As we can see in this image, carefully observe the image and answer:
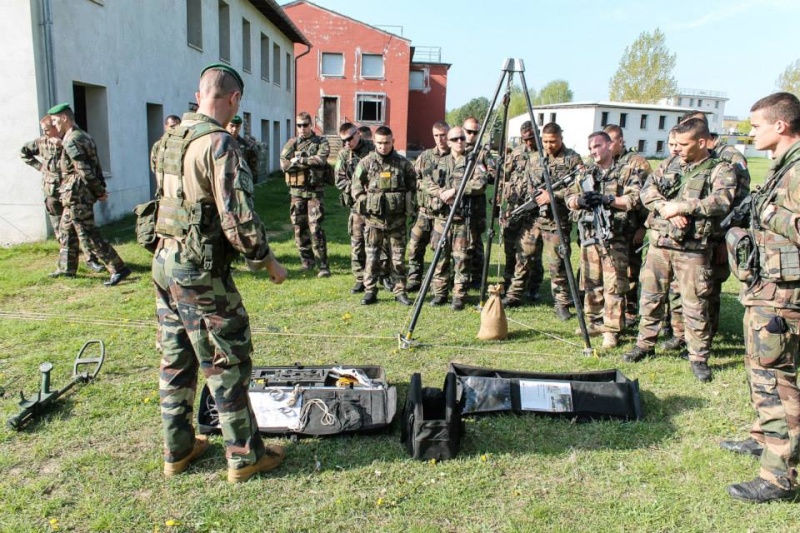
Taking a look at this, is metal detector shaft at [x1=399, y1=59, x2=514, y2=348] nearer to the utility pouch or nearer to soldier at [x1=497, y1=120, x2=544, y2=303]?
soldier at [x1=497, y1=120, x2=544, y2=303]

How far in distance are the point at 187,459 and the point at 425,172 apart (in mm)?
4699

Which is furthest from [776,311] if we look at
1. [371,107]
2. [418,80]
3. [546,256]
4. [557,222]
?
[418,80]

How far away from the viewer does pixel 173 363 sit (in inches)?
140

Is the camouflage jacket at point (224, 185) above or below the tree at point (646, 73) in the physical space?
below

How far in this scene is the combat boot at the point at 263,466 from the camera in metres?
3.56

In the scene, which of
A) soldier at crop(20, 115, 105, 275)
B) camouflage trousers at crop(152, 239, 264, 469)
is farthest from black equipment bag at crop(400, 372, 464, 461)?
soldier at crop(20, 115, 105, 275)

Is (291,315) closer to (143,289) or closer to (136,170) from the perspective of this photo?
(143,289)

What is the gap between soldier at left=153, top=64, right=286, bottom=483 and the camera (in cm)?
326

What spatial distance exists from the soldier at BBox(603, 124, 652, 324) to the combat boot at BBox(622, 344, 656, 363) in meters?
1.07

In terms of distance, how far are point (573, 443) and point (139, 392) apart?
11.0 ft

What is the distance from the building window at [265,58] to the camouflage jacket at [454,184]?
17.9 meters

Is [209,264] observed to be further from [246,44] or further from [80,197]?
[246,44]

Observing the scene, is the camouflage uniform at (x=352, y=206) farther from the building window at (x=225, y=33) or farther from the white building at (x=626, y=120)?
the white building at (x=626, y=120)

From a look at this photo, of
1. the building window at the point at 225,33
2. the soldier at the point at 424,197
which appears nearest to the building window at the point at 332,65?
the building window at the point at 225,33
